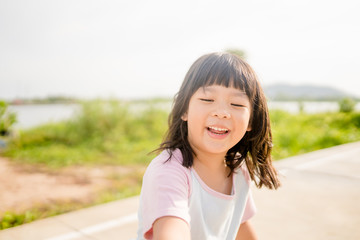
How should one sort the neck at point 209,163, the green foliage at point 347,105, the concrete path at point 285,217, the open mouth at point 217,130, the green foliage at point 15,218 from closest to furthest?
the open mouth at point 217,130 → the neck at point 209,163 → the concrete path at point 285,217 → the green foliage at point 15,218 → the green foliage at point 347,105

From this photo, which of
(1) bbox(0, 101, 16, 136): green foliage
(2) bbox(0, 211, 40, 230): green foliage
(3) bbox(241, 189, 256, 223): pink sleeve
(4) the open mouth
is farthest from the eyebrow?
(1) bbox(0, 101, 16, 136): green foliage

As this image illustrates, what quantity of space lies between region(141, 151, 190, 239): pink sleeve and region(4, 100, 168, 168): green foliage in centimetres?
394

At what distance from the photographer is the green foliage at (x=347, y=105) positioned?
40.7ft

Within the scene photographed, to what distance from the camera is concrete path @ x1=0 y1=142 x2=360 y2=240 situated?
2.29 m

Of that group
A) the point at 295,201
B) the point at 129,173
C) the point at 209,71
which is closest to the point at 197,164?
the point at 209,71

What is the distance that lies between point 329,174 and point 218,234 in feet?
9.26

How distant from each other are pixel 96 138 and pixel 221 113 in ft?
18.6

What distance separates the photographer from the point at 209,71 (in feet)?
4.50

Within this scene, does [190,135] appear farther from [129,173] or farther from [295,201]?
[129,173]

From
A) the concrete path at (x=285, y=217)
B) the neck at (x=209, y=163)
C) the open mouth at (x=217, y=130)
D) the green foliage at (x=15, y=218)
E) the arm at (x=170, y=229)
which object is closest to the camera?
the arm at (x=170, y=229)

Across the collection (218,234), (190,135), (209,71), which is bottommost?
(218,234)

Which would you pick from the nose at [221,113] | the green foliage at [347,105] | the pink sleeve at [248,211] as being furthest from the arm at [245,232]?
the green foliage at [347,105]

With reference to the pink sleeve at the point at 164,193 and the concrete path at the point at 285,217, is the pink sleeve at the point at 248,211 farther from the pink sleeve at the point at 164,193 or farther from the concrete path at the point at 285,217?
the pink sleeve at the point at 164,193

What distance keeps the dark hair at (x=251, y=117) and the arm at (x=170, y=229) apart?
10.2 inches
